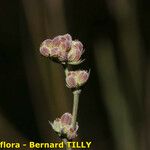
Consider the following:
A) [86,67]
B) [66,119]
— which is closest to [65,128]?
[66,119]

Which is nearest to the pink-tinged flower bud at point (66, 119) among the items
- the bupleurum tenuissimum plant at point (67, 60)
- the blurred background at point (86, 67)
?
the bupleurum tenuissimum plant at point (67, 60)

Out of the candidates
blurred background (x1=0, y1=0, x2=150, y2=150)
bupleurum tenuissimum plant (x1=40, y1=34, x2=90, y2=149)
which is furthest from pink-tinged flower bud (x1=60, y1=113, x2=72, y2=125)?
blurred background (x1=0, y1=0, x2=150, y2=150)

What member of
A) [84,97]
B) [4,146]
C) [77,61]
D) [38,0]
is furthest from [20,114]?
[77,61]

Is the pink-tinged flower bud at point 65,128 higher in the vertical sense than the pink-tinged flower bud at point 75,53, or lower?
lower

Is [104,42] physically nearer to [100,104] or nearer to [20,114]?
[100,104]

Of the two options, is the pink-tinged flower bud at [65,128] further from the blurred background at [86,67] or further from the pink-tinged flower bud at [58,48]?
the blurred background at [86,67]

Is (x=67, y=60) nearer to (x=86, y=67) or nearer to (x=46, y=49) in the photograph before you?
(x=46, y=49)
